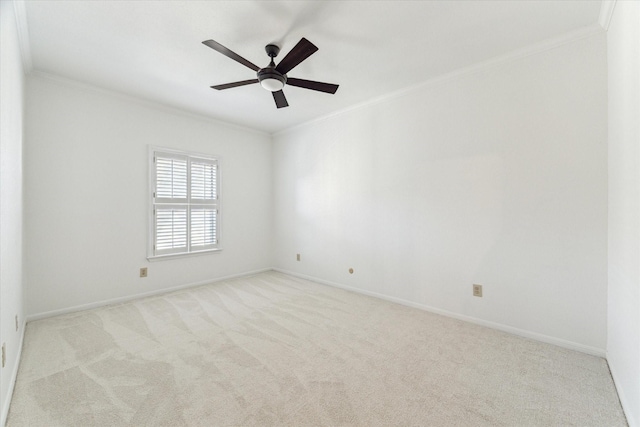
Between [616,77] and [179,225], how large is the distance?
4.85 metres

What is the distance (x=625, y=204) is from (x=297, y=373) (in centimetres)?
245

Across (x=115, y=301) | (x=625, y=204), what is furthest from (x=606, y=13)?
(x=115, y=301)

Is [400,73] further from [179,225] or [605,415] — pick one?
[179,225]

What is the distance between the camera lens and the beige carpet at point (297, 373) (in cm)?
158

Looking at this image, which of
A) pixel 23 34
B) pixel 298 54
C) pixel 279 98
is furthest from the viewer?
pixel 279 98

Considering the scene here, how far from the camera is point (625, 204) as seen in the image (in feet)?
5.72

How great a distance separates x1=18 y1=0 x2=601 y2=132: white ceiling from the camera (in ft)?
6.67

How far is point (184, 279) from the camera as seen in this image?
4086 mm

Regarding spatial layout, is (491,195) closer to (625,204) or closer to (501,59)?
(625,204)

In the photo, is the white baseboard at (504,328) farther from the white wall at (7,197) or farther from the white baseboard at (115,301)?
the white wall at (7,197)

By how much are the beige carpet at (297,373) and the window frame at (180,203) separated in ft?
3.42

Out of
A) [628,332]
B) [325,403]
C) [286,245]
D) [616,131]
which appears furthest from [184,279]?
[616,131]

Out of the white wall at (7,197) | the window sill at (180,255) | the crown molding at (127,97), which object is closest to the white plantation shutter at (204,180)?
the crown molding at (127,97)

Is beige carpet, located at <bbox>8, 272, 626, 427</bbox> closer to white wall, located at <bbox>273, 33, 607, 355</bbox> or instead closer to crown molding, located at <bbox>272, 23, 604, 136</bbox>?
white wall, located at <bbox>273, 33, 607, 355</bbox>
